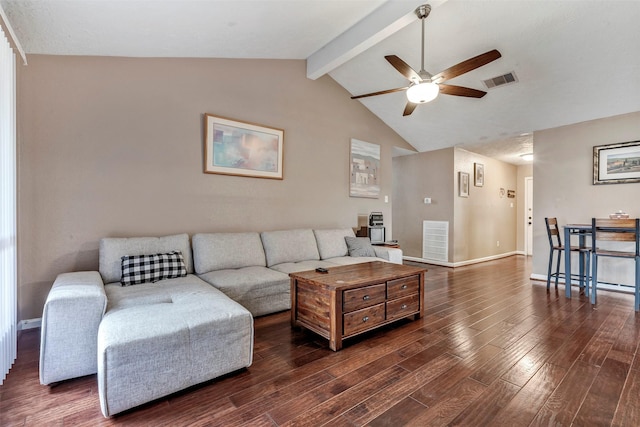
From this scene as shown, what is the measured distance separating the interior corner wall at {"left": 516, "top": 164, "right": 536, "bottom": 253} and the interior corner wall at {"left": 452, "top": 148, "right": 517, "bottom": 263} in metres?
0.12

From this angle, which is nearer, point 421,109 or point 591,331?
point 591,331

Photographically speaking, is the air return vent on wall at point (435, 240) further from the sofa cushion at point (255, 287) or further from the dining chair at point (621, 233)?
the sofa cushion at point (255, 287)

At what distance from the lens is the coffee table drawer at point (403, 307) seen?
106 inches

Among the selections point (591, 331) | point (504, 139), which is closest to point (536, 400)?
point (591, 331)

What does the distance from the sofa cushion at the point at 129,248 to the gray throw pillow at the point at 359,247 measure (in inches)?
86.2

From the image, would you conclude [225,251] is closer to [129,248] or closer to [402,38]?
[129,248]

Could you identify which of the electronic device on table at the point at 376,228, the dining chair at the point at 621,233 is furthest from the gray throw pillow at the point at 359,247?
the dining chair at the point at 621,233

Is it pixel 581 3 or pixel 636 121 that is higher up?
pixel 581 3

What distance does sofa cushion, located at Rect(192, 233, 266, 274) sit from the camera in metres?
3.15

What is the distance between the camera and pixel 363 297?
8.10 feet

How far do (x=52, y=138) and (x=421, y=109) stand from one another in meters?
4.79

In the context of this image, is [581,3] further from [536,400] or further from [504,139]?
[536,400]

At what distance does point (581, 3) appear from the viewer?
278cm

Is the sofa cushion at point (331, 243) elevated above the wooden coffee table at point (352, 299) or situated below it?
above
